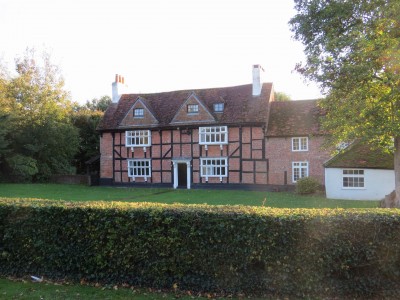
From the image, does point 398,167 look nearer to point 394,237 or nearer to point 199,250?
point 394,237

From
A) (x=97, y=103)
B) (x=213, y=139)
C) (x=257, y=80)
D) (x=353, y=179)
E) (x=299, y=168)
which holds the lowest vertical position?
(x=353, y=179)

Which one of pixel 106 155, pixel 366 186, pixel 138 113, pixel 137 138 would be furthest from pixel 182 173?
pixel 366 186

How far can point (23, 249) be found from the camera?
23.5 ft

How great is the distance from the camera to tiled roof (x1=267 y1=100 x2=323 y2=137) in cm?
2739

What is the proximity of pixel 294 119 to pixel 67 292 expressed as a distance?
25.1 metres

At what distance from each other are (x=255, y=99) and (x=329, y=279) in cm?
2516

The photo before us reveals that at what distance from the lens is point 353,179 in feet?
74.3

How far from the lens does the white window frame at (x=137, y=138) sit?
3177 cm

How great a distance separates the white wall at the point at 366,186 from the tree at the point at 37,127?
87.0 ft

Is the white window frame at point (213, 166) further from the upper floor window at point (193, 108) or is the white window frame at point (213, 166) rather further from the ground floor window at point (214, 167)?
the upper floor window at point (193, 108)

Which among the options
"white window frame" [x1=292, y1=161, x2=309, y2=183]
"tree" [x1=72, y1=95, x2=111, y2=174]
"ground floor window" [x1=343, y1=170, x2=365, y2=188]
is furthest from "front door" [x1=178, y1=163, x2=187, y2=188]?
"tree" [x1=72, y1=95, x2=111, y2=174]

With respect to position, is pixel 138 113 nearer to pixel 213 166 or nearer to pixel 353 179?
pixel 213 166

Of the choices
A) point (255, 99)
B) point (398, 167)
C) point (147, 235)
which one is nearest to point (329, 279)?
point (147, 235)

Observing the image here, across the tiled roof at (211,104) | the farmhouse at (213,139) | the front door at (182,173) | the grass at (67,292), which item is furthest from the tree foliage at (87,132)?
the grass at (67,292)
